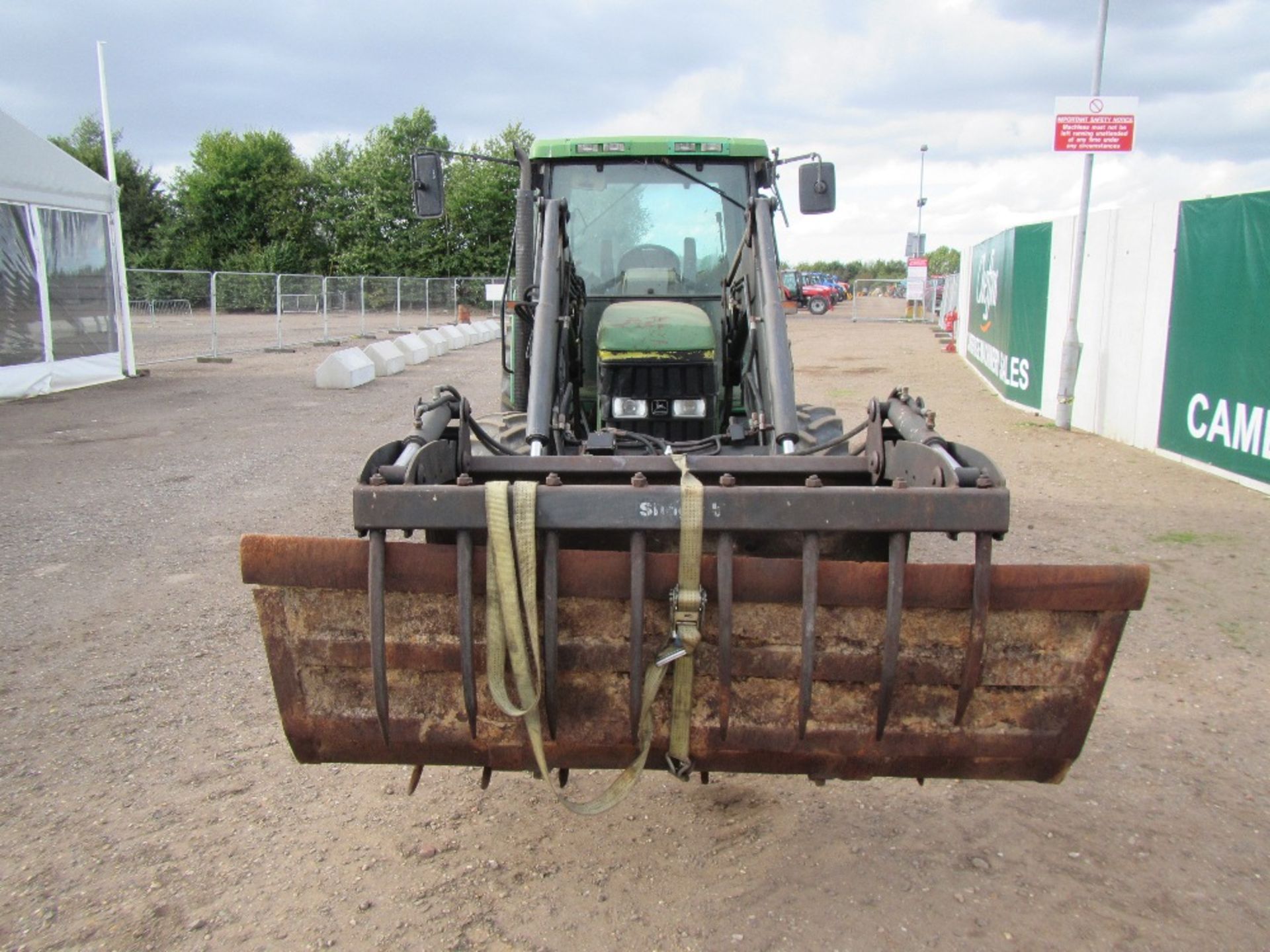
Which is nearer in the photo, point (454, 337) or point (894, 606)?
point (894, 606)

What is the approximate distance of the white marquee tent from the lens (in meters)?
13.5

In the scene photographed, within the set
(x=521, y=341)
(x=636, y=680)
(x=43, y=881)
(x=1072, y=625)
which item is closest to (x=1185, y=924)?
(x=1072, y=625)

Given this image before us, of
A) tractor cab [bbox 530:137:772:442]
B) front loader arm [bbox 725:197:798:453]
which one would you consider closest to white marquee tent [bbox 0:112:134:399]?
tractor cab [bbox 530:137:772:442]

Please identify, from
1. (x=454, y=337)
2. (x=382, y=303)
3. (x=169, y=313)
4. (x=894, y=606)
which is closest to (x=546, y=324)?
(x=894, y=606)

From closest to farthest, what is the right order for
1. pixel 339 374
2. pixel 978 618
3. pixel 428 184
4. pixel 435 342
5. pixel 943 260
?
1. pixel 978 618
2. pixel 428 184
3. pixel 339 374
4. pixel 435 342
5. pixel 943 260

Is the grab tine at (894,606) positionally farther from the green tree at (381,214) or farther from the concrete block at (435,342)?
the green tree at (381,214)

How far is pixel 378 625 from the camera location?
96.4 inches

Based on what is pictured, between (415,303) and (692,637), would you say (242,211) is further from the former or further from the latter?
(692,637)

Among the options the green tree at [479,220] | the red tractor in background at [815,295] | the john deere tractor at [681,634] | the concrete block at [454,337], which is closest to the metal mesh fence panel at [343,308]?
the concrete block at [454,337]

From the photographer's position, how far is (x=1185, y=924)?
2.86m

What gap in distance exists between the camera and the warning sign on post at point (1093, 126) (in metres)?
10.8

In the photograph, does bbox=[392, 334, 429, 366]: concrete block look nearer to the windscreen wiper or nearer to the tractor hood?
the windscreen wiper

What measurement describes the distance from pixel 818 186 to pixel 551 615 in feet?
13.7

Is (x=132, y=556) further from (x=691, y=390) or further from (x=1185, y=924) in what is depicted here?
(x=1185, y=924)
